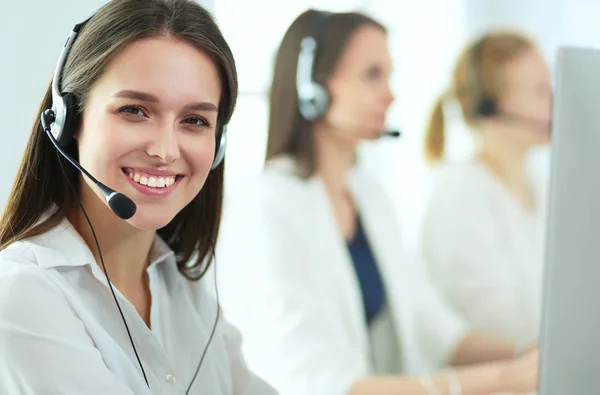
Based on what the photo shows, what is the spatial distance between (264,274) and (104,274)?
0.65 meters

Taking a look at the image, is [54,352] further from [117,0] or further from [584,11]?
[584,11]

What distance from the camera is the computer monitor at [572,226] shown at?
81 centimetres

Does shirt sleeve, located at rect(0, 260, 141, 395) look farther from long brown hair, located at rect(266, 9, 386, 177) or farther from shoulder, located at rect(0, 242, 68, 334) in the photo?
long brown hair, located at rect(266, 9, 386, 177)

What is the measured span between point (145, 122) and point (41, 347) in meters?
0.30

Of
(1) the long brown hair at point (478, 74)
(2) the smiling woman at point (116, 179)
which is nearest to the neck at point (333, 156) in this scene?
(1) the long brown hair at point (478, 74)

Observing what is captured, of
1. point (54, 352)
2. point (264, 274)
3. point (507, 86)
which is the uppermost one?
point (507, 86)

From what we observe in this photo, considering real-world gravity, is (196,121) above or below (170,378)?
above

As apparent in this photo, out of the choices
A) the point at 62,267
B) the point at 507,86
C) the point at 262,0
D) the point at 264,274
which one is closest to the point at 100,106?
the point at 62,267

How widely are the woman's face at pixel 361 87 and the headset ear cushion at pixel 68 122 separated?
1.05 m

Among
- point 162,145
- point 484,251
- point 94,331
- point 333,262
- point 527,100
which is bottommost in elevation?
point 484,251

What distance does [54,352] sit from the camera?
2.77ft

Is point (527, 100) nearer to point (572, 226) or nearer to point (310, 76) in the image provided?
point (310, 76)

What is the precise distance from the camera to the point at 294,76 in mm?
Result: 1876

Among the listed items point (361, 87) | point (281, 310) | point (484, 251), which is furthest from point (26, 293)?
point (484, 251)
